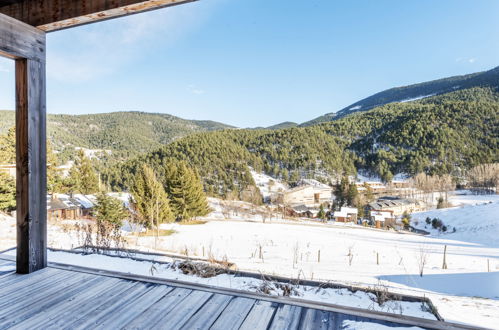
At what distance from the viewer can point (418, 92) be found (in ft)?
261

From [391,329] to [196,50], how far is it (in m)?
31.1

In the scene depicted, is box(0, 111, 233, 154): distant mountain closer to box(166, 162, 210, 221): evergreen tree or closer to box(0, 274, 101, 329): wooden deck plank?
box(166, 162, 210, 221): evergreen tree

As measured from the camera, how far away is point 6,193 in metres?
12.6

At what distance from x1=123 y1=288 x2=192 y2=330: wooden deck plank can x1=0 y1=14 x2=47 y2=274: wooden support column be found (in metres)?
1.13

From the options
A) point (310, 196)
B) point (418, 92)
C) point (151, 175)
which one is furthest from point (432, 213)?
point (418, 92)

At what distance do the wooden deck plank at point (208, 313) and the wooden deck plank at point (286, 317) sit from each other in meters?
0.29

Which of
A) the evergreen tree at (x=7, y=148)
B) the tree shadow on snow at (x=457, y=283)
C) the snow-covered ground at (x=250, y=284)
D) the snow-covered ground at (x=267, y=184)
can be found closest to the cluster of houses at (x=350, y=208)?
the snow-covered ground at (x=267, y=184)

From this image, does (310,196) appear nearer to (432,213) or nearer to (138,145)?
(432,213)

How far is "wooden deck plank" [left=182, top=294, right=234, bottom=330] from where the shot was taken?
120cm

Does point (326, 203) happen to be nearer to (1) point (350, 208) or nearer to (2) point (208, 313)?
(1) point (350, 208)

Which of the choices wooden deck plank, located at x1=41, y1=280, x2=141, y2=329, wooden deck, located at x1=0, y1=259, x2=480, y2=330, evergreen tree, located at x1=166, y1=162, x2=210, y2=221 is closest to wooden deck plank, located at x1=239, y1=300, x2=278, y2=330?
wooden deck, located at x1=0, y1=259, x2=480, y2=330

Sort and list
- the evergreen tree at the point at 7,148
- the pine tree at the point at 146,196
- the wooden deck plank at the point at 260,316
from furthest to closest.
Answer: the evergreen tree at the point at 7,148, the pine tree at the point at 146,196, the wooden deck plank at the point at 260,316

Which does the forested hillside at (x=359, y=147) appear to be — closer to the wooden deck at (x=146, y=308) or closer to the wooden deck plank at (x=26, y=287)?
the wooden deck plank at (x=26, y=287)

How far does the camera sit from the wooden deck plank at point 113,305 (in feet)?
3.98
